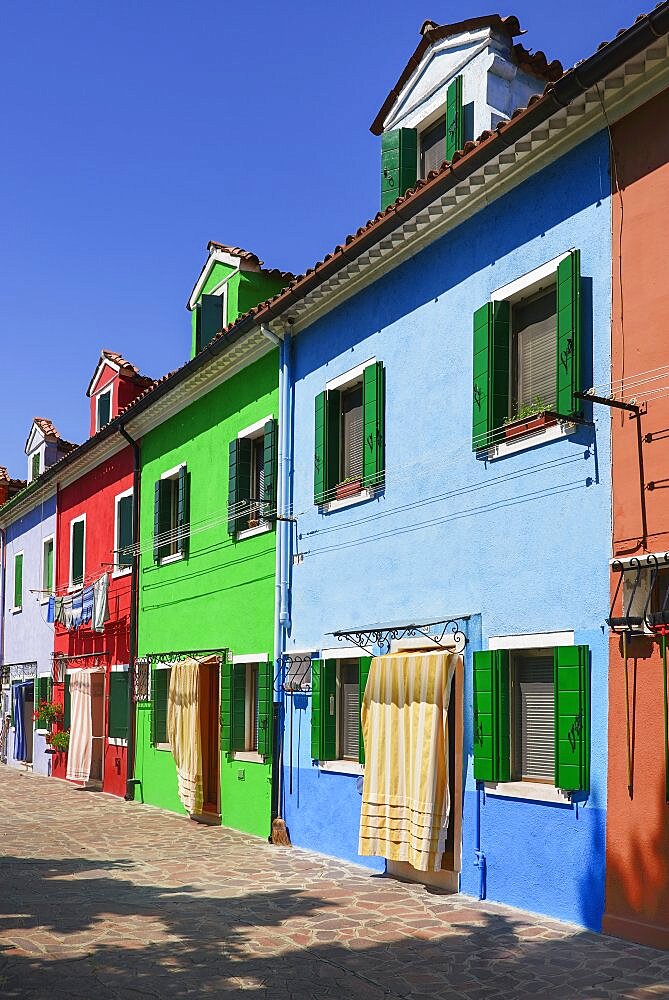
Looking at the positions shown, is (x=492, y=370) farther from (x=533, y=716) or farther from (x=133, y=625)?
(x=133, y=625)

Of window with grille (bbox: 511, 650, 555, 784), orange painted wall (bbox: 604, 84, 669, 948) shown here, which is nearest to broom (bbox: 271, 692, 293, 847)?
window with grille (bbox: 511, 650, 555, 784)

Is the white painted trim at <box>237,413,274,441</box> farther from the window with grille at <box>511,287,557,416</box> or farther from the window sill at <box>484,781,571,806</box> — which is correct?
the window sill at <box>484,781,571,806</box>

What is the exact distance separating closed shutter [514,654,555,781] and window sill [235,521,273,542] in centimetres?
559

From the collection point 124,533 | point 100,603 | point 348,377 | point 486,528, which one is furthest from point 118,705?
point 486,528

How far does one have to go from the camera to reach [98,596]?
21797 millimetres

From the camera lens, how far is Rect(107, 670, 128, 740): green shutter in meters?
20.2

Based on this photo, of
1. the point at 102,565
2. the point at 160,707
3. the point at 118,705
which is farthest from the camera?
the point at 102,565

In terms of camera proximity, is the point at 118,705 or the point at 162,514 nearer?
the point at 162,514

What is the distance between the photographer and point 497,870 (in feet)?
31.6

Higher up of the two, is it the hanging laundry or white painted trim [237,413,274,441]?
white painted trim [237,413,274,441]

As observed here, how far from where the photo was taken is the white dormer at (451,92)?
12148 mm

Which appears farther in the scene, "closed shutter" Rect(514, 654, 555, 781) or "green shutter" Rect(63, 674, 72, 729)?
"green shutter" Rect(63, 674, 72, 729)

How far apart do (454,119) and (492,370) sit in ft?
12.8

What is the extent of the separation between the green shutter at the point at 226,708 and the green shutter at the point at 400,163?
673 centimetres
